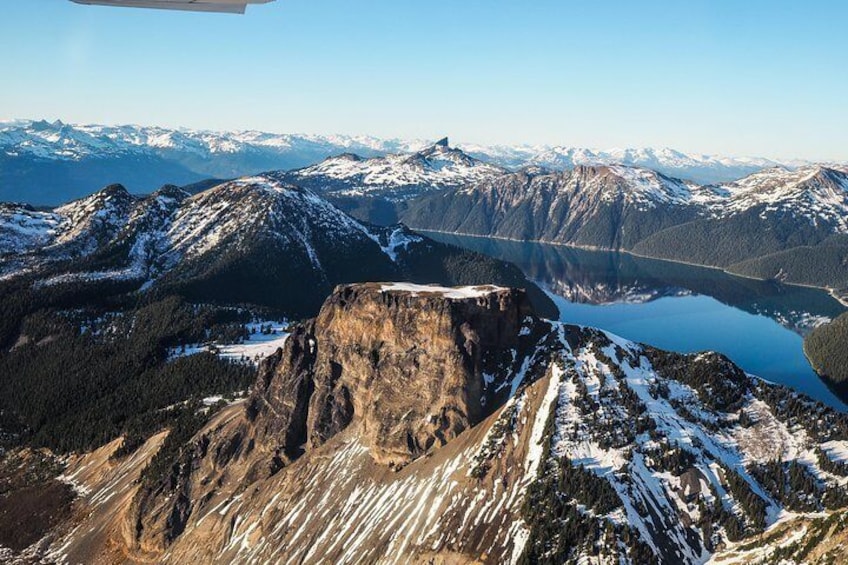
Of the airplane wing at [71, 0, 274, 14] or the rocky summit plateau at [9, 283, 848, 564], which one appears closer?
the airplane wing at [71, 0, 274, 14]

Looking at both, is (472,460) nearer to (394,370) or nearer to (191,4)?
(394,370)

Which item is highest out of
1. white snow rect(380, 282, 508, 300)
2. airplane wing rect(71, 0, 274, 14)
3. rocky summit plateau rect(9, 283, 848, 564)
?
airplane wing rect(71, 0, 274, 14)

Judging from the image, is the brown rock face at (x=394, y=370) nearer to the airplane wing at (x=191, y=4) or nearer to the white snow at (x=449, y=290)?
the white snow at (x=449, y=290)

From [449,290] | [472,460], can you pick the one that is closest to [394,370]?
[449,290]

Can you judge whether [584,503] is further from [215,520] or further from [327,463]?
[215,520]

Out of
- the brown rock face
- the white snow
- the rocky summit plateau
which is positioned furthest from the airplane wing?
the white snow

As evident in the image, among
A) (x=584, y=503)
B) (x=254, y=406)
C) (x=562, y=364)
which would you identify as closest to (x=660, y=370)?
(x=562, y=364)

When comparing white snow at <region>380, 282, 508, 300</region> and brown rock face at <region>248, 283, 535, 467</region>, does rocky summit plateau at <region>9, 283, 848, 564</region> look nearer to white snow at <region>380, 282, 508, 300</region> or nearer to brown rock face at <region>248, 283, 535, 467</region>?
brown rock face at <region>248, 283, 535, 467</region>
